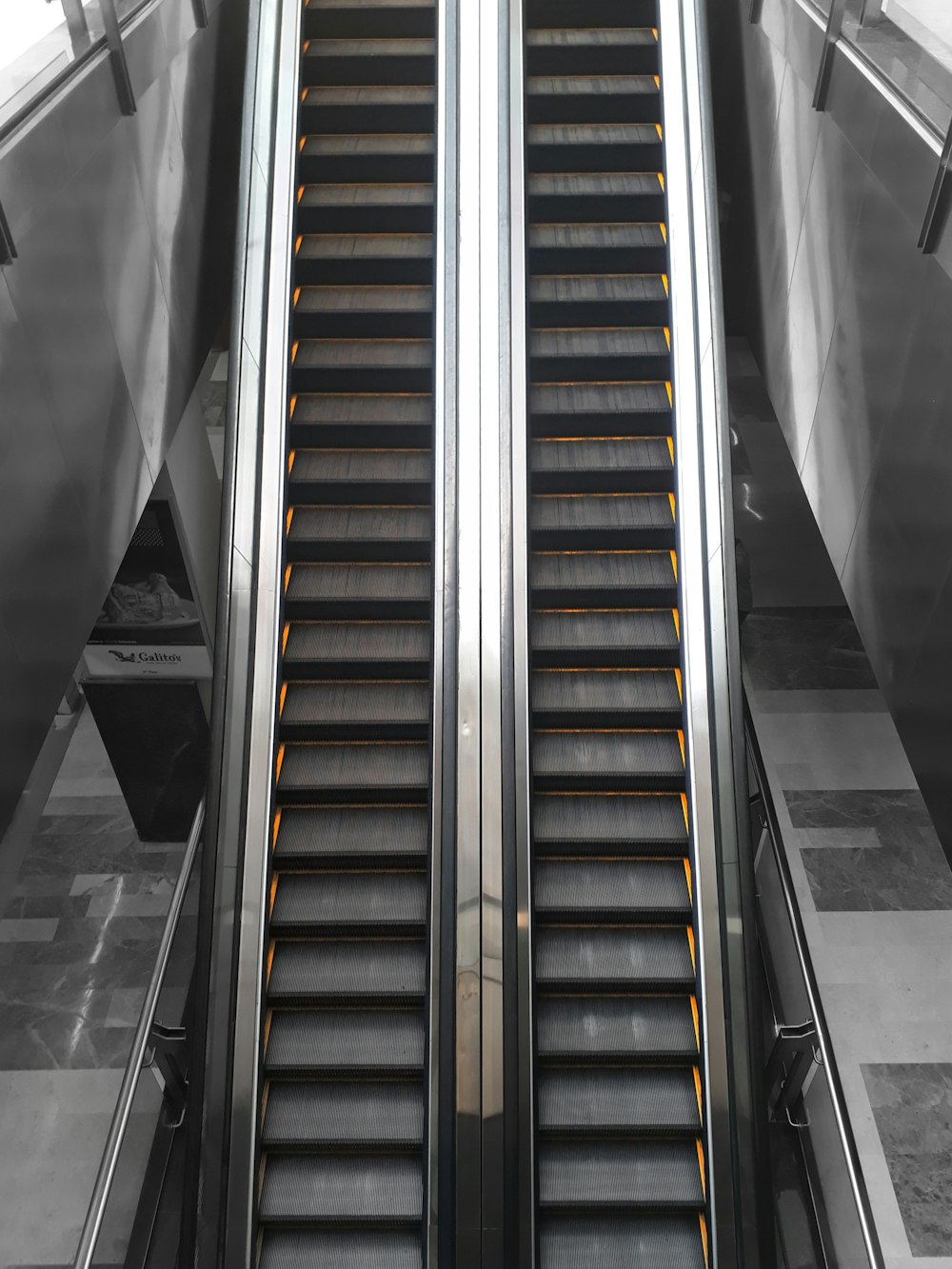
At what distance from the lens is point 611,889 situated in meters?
5.77

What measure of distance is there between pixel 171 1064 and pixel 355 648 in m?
2.45

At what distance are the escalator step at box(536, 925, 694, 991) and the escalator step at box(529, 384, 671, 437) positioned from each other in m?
3.01

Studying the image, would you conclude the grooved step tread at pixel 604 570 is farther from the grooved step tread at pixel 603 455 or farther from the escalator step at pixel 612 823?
the escalator step at pixel 612 823

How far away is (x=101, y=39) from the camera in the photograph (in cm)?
552

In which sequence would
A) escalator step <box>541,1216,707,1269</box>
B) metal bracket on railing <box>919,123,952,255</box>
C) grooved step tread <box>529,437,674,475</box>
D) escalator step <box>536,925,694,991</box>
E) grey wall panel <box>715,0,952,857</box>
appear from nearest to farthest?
metal bracket on railing <box>919,123,952,255</box>
grey wall panel <box>715,0,952,857</box>
escalator step <box>541,1216,707,1269</box>
escalator step <box>536,925,694,991</box>
grooved step tread <box>529,437,674,475</box>

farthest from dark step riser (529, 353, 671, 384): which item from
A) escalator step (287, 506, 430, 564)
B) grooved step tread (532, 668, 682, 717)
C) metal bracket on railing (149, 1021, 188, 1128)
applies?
metal bracket on railing (149, 1021, 188, 1128)

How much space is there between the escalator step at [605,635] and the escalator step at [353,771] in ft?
3.16

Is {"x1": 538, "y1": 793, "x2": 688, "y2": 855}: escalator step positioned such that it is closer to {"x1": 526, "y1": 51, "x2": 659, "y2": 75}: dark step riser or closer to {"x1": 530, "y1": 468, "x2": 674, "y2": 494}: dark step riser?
{"x1": 530, "y1": 468, "x2": 674, "y2": 494}: dark step riser

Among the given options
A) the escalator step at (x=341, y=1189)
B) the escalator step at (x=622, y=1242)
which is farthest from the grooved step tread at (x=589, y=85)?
the escalator step at (x=622, y=1242)

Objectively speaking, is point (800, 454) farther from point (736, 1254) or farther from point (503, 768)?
point (736, 1254)

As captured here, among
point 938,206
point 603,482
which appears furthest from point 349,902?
point 938,206

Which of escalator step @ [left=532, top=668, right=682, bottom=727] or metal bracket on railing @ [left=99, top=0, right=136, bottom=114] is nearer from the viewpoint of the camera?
metal bracket on railing @ [left=99, top=0, right=136, bottom=114]

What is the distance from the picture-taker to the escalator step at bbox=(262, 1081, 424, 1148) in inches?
208

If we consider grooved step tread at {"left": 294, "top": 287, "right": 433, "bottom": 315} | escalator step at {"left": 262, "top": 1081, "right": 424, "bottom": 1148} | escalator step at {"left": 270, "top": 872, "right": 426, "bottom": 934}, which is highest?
grooved step tread at {"left": 294, "top": 287, "right": 433, "bottom": 315}
